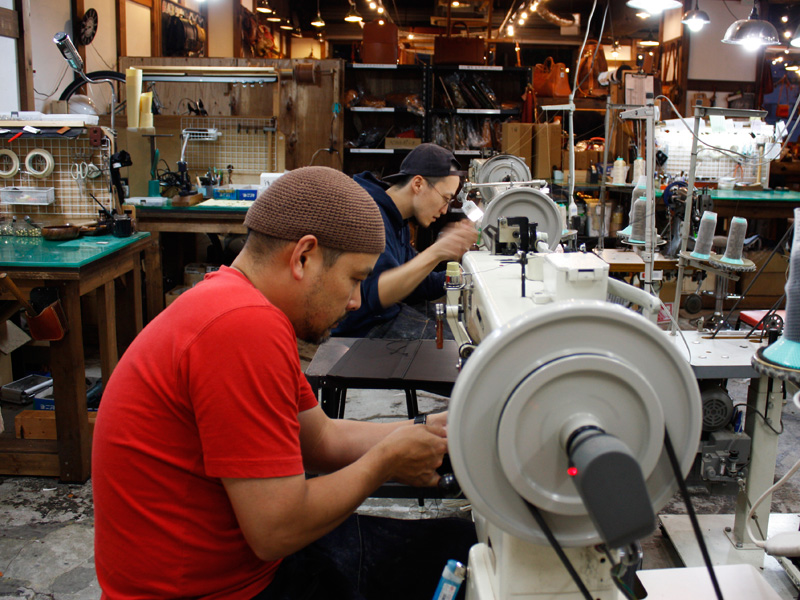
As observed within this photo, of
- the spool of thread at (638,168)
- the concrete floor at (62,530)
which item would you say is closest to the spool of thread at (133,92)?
the concrete floor at (62,530)

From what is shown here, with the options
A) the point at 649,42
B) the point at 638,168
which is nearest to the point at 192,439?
the point at 638,168

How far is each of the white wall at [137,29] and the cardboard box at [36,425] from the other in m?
5.11

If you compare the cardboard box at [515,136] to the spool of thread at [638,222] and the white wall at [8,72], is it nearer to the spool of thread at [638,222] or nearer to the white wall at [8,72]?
the spool of thread at [638,222]

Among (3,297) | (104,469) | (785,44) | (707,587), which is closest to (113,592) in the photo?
(104,469)

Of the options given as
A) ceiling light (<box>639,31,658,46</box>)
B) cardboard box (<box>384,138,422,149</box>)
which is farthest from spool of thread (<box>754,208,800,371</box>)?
ceiling light (<box>639,31,658,46</box>)

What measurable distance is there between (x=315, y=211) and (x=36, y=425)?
7.65 feet

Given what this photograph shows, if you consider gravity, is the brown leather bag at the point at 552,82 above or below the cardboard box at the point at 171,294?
above

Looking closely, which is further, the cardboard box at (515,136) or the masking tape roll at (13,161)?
the cardboard box at (515,136)

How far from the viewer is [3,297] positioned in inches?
96.0

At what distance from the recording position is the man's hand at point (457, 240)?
214 cm

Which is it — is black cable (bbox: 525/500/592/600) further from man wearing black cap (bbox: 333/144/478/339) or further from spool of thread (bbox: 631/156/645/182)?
spool of thread (bbox: 631/156/645/182)

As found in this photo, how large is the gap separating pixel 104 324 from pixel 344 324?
3.71ft

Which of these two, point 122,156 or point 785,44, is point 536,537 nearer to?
point 122,156

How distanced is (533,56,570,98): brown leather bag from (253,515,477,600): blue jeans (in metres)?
6.38
